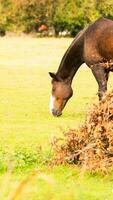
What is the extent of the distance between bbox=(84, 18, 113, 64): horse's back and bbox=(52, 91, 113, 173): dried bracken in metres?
6.61

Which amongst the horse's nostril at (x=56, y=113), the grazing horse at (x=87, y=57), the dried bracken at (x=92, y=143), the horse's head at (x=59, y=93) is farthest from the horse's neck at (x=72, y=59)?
the dried bracken at (x=92, y=143)

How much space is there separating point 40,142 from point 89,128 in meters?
2.90

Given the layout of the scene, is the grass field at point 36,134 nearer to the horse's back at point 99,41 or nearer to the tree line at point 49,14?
the horse's back at point 99,41

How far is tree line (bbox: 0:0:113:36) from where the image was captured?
255ft

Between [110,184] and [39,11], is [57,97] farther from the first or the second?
[39,11]

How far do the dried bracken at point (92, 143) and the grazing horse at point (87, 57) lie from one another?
21.7 ft

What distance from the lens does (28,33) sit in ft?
265

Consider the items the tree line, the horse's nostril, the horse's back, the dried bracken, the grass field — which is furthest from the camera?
the tree line

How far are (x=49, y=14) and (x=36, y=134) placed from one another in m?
65.3

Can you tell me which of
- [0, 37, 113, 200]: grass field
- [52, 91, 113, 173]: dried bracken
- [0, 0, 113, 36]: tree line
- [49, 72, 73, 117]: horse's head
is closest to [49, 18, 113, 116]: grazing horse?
[49, 72, 73, 117]: horse's head

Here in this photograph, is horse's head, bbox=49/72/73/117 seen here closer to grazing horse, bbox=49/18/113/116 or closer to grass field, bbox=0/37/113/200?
grazing horse, bbox=49/18/113/116

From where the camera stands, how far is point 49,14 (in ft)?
256

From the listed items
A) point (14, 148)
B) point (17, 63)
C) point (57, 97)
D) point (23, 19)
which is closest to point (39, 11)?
point (23, 19)

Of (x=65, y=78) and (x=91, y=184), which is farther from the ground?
(x=91, y=184)
